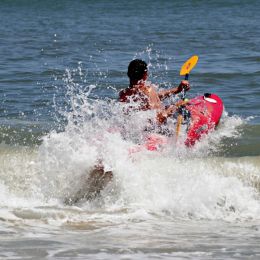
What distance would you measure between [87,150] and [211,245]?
2.25 m

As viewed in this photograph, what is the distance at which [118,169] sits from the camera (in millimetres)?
8031

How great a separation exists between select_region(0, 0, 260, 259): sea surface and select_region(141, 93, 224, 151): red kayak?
0.43 ft

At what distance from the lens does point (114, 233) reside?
263 inches

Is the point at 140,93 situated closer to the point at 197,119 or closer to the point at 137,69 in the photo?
the point at 137,69

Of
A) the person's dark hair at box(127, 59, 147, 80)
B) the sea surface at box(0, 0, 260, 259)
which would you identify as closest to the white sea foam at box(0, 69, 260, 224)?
the sea surface at box(0, 0, 260, 259)

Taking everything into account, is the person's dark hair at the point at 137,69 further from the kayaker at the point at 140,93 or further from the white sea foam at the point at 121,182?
the white sea foam at the point at 121,182

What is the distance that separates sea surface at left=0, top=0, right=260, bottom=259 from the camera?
6.31 m

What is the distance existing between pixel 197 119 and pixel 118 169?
2.17 metres

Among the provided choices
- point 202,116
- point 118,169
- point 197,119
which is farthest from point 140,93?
point 202,116

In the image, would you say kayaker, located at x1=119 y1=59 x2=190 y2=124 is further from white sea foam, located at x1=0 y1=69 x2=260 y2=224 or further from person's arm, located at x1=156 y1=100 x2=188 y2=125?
white sea foam, located at x1=0 y1=69 x2=260 y2=224

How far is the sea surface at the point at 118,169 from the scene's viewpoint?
631 cm

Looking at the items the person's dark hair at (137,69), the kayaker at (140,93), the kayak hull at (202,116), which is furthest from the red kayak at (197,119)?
the person's dark hair at (137,69)

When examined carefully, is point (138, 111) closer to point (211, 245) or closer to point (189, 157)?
point (189, 157)

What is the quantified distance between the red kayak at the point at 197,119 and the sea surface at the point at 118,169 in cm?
13
